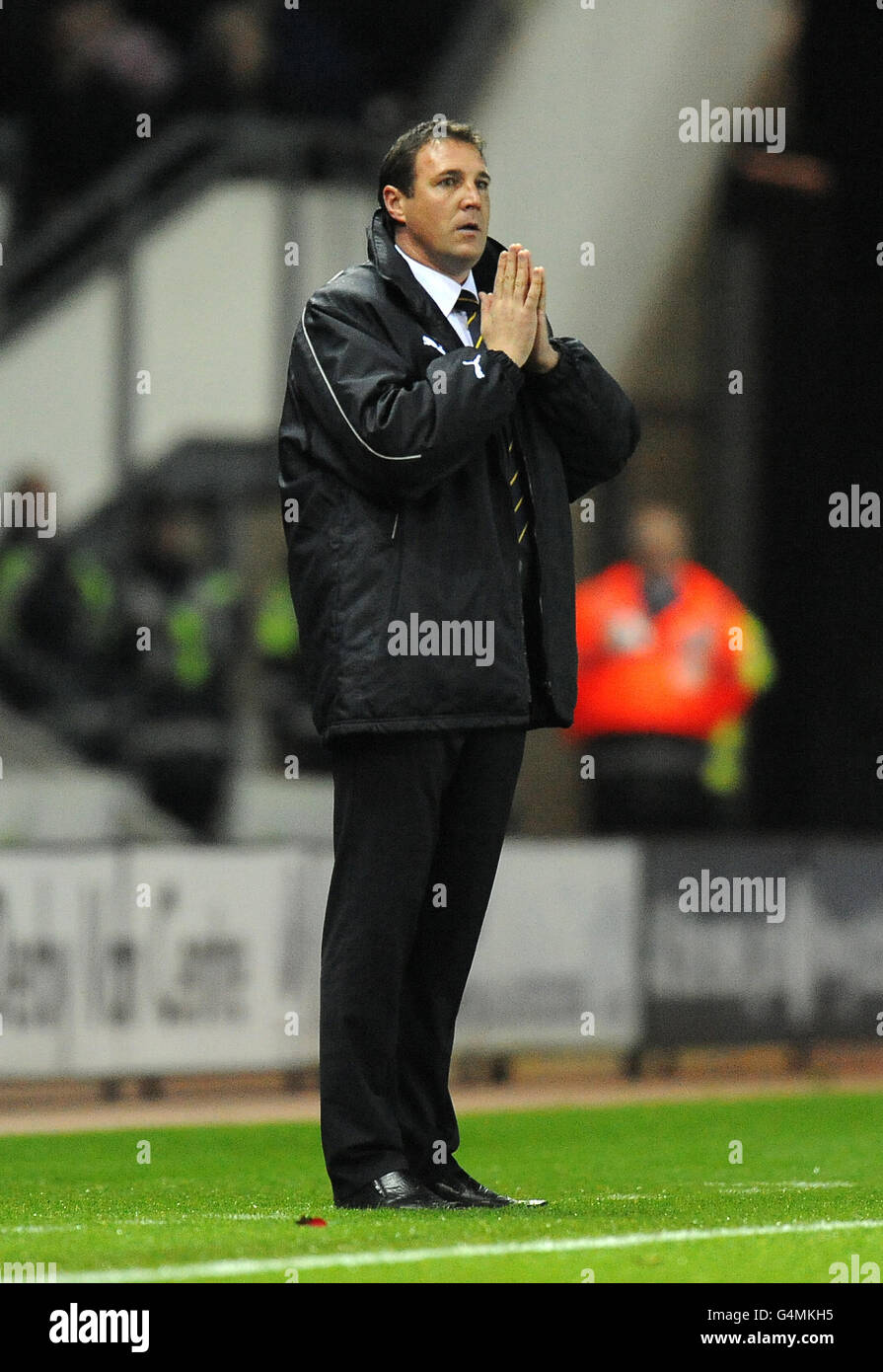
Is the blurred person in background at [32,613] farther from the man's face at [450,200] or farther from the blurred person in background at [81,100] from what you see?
the man's face at [450,200]

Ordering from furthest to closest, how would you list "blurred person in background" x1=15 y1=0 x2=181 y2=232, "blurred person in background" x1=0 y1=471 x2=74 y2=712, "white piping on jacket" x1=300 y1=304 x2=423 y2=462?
"blurred person in background" x1=15 y1=0 x2=181 y2=232 → "blurred person in background" x1=0 y1=471 x2=74 y2=712 → "white piping on jacket" x1=300 y1=304 x2=423 y2=462

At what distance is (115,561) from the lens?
1430 cm

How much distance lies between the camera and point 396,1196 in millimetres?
5371

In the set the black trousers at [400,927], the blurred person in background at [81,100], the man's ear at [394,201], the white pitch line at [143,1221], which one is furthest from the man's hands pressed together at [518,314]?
the blurred person in background at [81,100]

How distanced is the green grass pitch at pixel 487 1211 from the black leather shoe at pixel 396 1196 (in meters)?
0.06

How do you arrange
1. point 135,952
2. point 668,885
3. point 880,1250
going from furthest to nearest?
1. point 668,885
2. point 135,952
3. point 880,1250

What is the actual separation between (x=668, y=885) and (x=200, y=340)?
449 centimetres

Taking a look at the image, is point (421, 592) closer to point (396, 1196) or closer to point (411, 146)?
point (411, 146)

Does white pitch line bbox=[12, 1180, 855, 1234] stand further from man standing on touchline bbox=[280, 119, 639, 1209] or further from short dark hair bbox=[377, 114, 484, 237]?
short dark hair bbox=[377, 114, 484, 237]

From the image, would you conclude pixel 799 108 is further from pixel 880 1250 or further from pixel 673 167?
pixel 880 1250

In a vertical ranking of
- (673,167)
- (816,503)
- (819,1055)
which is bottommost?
(819,1055)

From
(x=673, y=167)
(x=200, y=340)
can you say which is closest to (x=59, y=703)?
(x=200, y=340)

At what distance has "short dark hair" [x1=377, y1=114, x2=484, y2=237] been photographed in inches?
220

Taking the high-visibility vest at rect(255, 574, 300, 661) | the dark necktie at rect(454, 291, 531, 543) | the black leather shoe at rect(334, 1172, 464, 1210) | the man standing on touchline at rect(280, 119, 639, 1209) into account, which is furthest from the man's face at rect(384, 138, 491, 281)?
the high-visibility vest at rect(255, 574, 300, 661)
